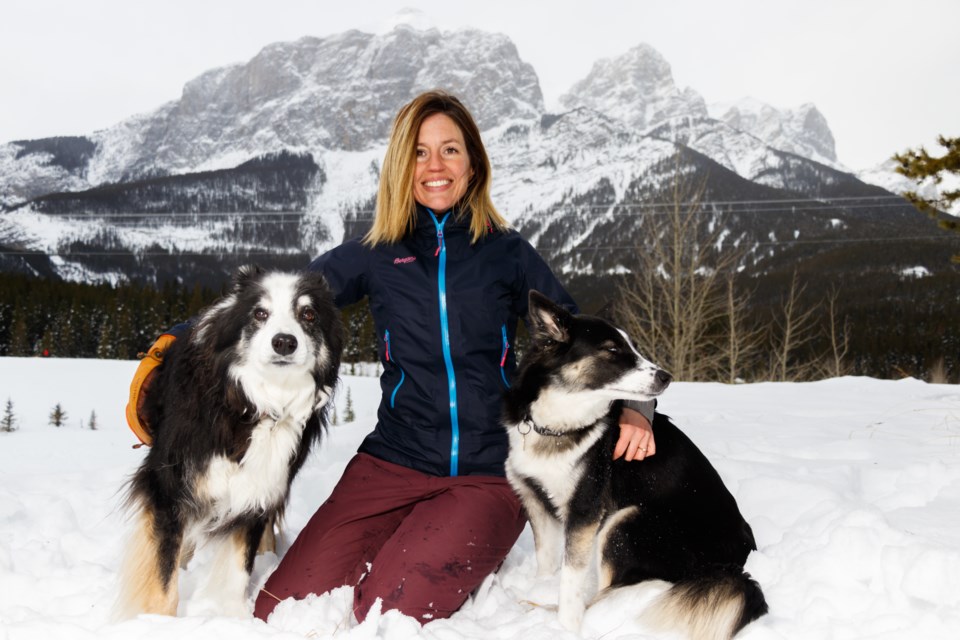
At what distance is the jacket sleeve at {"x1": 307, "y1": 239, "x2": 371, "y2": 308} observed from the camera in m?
3.54

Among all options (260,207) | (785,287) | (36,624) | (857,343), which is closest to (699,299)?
(36,624)

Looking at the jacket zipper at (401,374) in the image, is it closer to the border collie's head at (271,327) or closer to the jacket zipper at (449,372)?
the jacket zipper at (449,372)

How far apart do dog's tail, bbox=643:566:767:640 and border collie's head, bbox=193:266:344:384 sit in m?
1.83

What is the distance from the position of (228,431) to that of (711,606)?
218cm

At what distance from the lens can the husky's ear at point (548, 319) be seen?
303 centimetres

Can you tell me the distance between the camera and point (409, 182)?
354 centimetres

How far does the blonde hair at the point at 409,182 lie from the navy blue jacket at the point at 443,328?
2.6 inches

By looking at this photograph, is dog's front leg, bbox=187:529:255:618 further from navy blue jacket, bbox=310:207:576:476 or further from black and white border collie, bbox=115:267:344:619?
navy blue jacket, bbox=310:207:576:476

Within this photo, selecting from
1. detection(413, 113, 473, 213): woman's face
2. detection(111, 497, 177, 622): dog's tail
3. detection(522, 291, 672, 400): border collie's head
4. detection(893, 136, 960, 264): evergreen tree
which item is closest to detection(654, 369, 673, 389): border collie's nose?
detection(522, 291, 672, 400): border collie's head

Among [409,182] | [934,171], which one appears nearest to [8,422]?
[409,182]

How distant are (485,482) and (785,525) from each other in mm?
1709

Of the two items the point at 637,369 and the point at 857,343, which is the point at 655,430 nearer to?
the point at 637,369

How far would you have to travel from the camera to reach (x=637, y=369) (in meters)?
3.03

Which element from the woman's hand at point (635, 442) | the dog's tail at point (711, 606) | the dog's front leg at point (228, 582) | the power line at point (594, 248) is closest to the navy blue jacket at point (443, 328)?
the woman's hand at point (635, 442)
